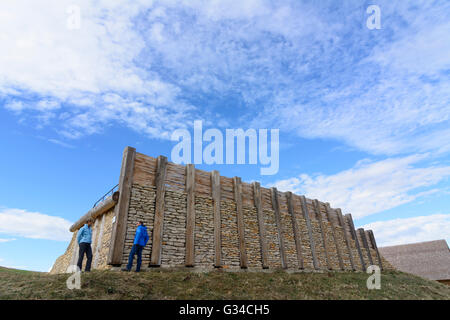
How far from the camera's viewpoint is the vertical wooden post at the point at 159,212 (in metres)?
11.2

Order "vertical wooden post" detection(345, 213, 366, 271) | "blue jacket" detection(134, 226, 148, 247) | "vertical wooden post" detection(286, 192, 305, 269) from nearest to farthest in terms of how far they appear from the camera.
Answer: "blue jacket" detection(134, 226, 148, 247)
"vertical wooden post" detection(286, 192, 305, 269)
"vertical wooden post" detection(345, 213, 366, 271)

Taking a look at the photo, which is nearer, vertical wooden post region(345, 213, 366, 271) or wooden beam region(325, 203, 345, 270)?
wooden beam region(325, 203, 345, 270)

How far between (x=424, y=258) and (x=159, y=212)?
3660 cm

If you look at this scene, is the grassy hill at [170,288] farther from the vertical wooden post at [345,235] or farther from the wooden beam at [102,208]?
the vertical wooden post at [345,235]

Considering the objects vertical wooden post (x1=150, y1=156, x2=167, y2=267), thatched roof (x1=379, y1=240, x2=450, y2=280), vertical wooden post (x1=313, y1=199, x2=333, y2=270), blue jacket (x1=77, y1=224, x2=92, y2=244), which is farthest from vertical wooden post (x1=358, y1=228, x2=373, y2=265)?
blue jacket (x1=77, y1=224, x2=92, y2=244)

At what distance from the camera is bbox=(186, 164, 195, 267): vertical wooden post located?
12164 mm

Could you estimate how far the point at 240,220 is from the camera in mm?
14953

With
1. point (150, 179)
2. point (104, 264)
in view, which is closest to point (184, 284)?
point (104, 264)

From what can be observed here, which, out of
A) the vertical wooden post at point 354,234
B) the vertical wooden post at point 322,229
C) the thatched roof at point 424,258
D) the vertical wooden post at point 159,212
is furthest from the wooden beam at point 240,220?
the thatched roof at point 424,258

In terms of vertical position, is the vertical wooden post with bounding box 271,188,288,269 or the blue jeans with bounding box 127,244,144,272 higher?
the vertical wooden post with bounding box 271,188,288,269

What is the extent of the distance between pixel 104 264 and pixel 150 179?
3959 mm

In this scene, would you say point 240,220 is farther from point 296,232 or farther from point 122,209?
point 122,209

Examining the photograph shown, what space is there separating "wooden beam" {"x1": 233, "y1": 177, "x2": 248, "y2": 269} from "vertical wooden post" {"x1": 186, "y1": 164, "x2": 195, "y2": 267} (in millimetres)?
2989

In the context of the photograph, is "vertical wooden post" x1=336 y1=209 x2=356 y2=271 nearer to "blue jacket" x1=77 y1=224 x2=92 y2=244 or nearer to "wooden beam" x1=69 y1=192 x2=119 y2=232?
"wooden beam" x1=69 y1=192 x2=119 y2=232
